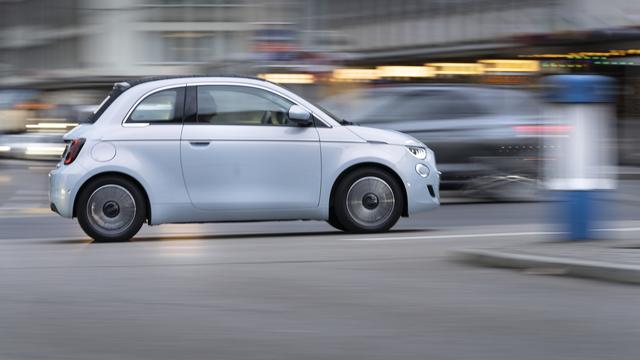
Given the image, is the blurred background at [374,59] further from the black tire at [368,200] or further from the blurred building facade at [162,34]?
the black tire at [368,200]

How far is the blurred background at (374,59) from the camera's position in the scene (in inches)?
621

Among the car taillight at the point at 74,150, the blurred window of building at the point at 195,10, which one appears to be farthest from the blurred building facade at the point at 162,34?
the car taillight at the point at 74,150

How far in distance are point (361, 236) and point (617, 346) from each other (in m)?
5.34

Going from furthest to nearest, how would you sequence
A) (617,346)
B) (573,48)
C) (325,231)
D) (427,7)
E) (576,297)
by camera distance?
1. (427,7)
2. (573,48)
3. (325,231)
4. (576,297)
5. (617,346)

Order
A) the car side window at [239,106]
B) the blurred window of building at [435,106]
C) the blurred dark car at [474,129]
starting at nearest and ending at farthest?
the car side window at [239,106] → the blurred dark car at [474,129] → the blurred window of building at [435,106]

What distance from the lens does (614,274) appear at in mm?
7230

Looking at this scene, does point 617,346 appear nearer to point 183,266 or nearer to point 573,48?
point 183,266

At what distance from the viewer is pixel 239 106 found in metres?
10.8

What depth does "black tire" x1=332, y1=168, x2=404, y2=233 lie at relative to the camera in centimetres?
1091

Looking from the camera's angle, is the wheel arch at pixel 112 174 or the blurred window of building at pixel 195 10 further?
the blurred window of building at pixel 195 10

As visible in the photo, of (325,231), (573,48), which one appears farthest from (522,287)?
(573,48)

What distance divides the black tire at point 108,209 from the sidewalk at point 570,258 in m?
3.26

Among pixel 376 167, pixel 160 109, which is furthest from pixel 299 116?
pixel 160 109

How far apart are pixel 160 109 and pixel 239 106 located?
695 mm
